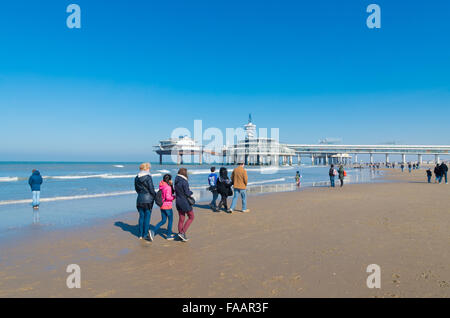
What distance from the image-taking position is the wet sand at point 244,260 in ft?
12.0

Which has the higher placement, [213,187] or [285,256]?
[213,187]

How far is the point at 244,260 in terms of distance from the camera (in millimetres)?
4777

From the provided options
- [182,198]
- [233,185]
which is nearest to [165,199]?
[182,198]

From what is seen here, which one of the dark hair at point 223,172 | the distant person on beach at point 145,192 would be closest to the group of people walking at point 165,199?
the distant person on beach at point 145,192

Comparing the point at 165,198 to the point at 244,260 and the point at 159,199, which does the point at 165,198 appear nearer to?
the point at 159,199

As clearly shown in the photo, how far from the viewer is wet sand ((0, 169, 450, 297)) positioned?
144 inches

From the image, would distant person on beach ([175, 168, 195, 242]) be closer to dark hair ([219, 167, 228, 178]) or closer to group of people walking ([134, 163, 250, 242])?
group of people walking ([134, 163, 250, 242])

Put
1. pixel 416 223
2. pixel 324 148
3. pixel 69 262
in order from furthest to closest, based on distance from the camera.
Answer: pixel 324 148 → pixel 416 223 → pixel 69 262

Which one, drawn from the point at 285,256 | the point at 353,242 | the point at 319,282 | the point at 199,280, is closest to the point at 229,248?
the point at 285,256

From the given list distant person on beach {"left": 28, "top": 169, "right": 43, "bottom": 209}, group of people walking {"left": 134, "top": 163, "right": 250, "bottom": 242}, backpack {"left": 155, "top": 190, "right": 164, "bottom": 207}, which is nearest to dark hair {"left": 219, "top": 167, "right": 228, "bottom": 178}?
group of people walking {"left": 134, "top": 163, "right": 250, "bottom": 242}

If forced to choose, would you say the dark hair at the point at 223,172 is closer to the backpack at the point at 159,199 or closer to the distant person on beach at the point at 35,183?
the backpack at the point at 159,199
